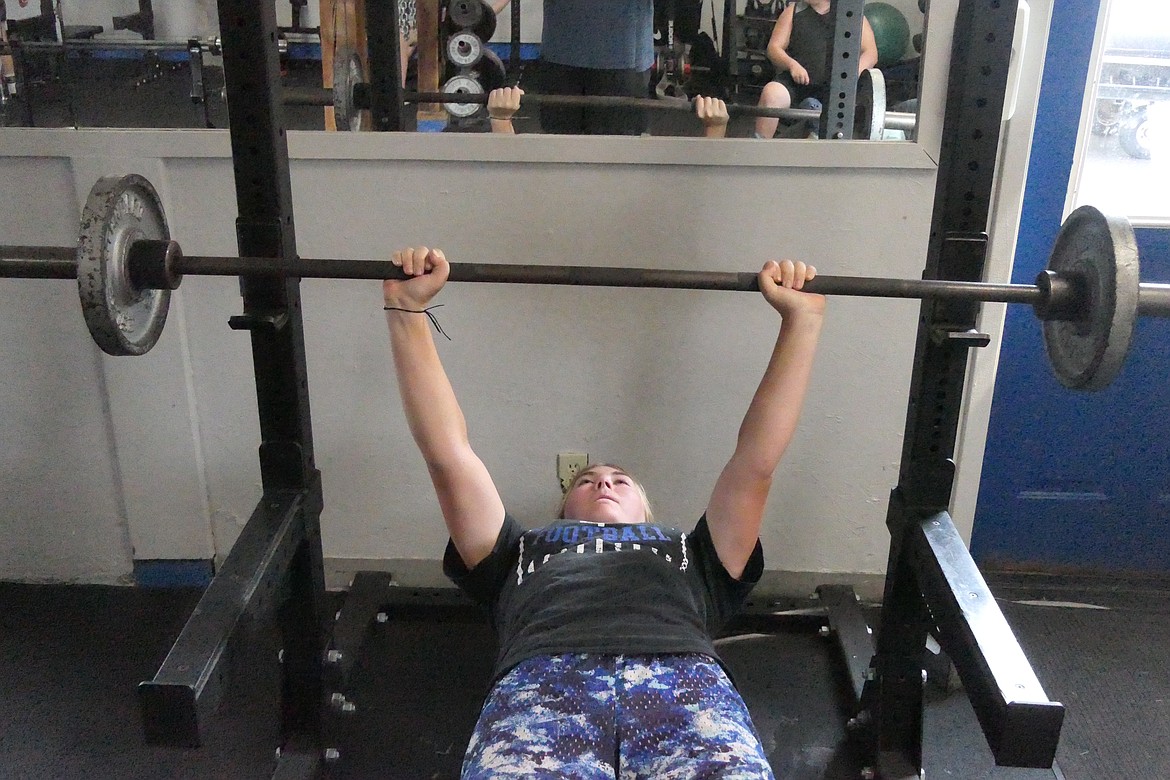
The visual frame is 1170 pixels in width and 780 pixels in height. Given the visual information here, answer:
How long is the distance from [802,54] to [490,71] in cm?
94

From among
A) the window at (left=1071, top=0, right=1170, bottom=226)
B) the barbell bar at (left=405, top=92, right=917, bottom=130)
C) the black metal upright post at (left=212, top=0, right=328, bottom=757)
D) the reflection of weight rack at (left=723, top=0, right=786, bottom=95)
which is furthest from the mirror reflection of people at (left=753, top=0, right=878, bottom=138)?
the black metal upright post at (left=212, top=0, right=328, bottom=757)

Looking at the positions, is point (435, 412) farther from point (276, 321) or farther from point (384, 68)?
point (384, 68)

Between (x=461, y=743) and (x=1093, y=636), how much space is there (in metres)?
1.36

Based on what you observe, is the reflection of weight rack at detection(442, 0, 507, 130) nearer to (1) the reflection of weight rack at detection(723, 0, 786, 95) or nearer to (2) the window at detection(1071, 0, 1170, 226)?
(1) the reflection of weight rack at detection(723, 0, 786, 95)

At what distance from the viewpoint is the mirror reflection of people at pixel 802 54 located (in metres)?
→ 2.48

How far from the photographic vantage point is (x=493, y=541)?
1.40m

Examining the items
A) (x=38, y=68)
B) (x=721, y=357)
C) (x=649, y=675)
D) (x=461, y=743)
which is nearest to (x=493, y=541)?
(x=649, y=675)

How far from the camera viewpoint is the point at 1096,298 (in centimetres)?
117

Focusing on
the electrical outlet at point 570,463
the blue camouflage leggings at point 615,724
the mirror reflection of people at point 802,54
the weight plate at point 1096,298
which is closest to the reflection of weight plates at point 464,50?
the mirror reflection of people at point 802,54

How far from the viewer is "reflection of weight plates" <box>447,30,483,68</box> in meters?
2.66

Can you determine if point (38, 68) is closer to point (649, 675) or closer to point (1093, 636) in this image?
point (649, 675)

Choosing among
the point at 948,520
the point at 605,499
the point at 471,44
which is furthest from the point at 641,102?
the point at 948,520

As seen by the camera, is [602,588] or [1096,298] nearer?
[1096,298]

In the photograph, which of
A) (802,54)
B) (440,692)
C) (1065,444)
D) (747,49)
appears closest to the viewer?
(440,692)
